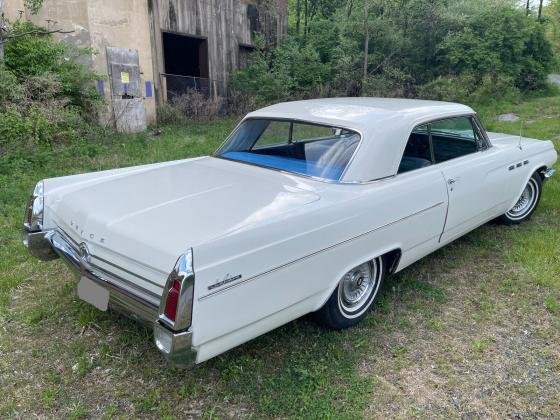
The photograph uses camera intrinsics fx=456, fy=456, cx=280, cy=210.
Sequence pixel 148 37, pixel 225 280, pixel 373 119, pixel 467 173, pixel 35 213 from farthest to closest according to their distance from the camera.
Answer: pixel 148 37 → pixel 467 173 → pixel 373 119 → pixel 35 213 → pixel 225 280

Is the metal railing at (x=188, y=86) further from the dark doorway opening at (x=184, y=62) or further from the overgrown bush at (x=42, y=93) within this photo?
the overgrown bush at (x=42, y=93)

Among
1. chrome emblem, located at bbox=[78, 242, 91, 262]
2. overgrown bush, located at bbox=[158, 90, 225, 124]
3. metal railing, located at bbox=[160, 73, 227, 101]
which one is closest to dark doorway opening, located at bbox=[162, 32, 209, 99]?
metal railing, located at bbox=[160, 73, 227, 101]

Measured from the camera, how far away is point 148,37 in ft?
32.7

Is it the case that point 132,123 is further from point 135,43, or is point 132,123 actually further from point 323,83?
point 323,83

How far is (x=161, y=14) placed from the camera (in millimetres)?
10383

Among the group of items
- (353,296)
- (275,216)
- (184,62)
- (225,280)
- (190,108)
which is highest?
(184,62)

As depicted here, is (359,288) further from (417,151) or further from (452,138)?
(452,138)

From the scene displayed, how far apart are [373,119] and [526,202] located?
2.67 meters

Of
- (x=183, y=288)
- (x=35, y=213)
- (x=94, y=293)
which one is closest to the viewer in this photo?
(x=183, y=288)

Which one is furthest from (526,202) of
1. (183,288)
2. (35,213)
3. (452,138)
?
(35,213)

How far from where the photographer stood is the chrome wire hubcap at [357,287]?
2.94 metres

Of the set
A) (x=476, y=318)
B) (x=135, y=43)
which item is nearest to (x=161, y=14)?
(x=135, y=43)

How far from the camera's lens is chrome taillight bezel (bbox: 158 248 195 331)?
1973 mm

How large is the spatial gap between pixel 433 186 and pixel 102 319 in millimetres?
2472
